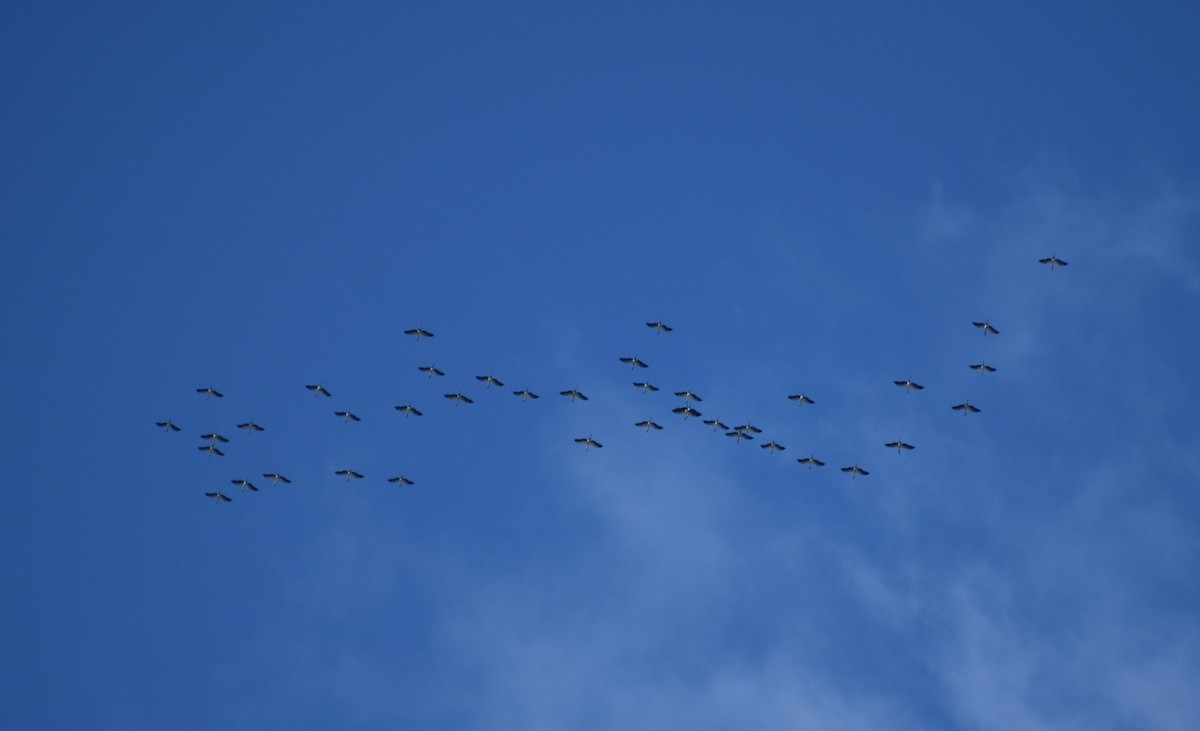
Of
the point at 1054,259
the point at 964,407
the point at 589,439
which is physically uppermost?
the point at 1054,259

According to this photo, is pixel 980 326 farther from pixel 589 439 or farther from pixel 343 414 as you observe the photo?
pixel 343 414

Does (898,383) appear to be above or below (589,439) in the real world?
above

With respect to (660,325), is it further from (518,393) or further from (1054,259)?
(1054,259)

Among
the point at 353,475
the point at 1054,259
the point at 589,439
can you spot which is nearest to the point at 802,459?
the point at 589,439

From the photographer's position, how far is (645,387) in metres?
145

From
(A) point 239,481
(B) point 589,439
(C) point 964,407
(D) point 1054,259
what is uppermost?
(D) point 1054,259

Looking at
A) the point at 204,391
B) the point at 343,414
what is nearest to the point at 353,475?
the point at 343,414

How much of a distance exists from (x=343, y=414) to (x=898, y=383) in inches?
1995

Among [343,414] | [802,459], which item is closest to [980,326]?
[802,459]

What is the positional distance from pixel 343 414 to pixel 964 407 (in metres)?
56.9

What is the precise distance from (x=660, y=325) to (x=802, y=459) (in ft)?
58.6

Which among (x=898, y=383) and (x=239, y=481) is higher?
(x=898, y=383)

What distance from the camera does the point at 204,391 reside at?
148875 mm

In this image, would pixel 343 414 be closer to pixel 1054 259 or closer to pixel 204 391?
pixel 204 391
